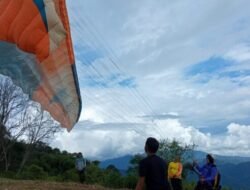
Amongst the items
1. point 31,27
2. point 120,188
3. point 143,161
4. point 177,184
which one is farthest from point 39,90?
point 120,188

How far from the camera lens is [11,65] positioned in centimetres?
741

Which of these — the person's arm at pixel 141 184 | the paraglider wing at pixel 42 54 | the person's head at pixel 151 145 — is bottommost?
the person's arm at pixel 141 184

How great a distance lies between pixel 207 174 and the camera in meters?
14.0

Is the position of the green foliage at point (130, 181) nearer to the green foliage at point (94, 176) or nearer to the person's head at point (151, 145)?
the green foliage at point (94, 176)

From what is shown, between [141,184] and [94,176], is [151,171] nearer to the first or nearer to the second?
[141,184]

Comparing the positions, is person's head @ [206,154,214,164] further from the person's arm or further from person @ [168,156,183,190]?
the person's arm

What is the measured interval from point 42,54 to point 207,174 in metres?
7.90

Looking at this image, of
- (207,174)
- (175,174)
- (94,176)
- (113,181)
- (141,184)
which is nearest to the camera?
(141,184)

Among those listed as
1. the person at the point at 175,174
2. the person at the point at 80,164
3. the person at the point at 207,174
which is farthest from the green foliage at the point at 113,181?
the person at the point at 207,174

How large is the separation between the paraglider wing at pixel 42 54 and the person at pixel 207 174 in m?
6.70

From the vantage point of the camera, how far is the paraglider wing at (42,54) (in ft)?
23.0

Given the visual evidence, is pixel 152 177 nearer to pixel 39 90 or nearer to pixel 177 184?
pixel 39 90

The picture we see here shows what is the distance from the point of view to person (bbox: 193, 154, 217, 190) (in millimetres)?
13895

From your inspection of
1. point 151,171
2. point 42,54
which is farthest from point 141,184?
point 42,54
